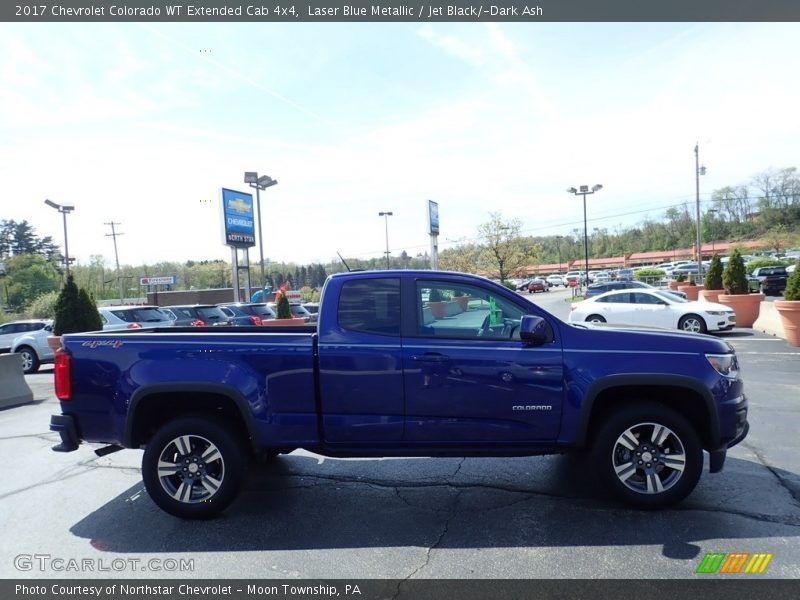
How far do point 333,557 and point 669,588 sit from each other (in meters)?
2.07

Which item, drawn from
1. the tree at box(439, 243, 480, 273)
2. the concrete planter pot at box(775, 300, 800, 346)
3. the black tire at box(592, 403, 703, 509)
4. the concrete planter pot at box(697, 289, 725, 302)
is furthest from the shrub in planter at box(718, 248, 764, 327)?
the tree at box(439, 243, 480, 273)

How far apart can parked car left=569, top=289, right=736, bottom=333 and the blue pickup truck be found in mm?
10564

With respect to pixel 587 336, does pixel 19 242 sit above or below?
above

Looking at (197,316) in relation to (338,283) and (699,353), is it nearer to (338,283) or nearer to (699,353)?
(338,283)

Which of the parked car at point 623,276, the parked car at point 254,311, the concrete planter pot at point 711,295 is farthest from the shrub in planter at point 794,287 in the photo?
the parked car at point 623,276

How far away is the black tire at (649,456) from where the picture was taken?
13.5ft

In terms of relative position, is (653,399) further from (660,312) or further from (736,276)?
(736,276)

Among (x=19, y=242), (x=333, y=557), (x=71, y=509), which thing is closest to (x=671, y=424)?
(x=333, y=557)

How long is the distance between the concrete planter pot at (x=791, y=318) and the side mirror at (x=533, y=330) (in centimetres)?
1106

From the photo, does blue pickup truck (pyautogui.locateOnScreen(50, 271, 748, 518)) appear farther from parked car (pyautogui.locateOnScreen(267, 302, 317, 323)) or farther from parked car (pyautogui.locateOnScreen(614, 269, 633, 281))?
parked car (pyautogui.locateOnScreen(614, 269, 633, 281))

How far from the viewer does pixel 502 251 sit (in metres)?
45.6

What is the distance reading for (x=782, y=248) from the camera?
72.9 m

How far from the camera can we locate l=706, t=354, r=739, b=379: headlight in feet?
13.6

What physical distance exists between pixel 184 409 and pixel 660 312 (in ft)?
45.9
